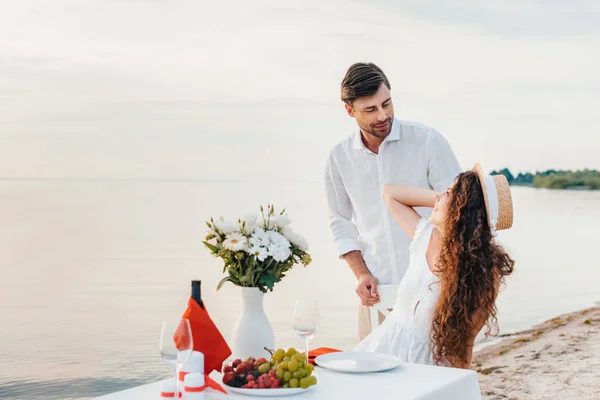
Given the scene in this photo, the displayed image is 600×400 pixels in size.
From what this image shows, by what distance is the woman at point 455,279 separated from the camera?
2660 mm

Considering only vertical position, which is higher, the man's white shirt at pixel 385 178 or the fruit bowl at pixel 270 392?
the man's white shirt at pixel 385 178

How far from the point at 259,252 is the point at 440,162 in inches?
56.8

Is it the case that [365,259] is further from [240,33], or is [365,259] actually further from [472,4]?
[240,33]

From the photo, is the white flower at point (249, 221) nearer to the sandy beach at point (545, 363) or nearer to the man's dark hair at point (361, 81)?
the man's dark hair at point (361, 81)

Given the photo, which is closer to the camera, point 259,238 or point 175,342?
point 175,342

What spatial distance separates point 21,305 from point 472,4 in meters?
11.5

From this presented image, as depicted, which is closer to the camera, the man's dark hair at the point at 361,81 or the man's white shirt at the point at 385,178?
the man's dark hair at the point at 361,81

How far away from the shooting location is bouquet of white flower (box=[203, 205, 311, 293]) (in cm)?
233

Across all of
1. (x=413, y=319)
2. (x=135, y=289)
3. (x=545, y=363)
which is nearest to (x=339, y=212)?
(x=413, y=319)

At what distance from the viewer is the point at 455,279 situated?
2670mm

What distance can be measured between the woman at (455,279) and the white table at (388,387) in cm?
30

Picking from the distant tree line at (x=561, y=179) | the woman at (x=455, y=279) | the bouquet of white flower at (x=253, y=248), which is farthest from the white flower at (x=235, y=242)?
the distant tree line at (x=561, y=179)

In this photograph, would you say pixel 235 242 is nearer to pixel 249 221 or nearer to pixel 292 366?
pixel 249 221

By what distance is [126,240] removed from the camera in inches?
653
